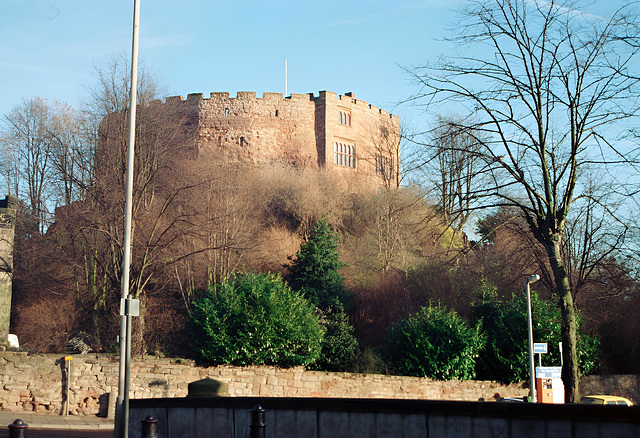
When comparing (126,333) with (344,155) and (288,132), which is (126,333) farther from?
(344,155)

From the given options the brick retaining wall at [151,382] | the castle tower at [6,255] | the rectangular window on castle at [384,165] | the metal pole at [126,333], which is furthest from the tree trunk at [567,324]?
the rectangular window on castle at [384,165]

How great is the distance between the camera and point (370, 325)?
34469mm

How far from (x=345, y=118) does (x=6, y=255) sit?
105 ft

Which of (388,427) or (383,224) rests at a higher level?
(383,224)

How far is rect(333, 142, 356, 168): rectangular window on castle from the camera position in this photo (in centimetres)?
5544

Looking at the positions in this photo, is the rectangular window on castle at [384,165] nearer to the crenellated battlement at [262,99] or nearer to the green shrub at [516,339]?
the crenellated battlement at [262,99]

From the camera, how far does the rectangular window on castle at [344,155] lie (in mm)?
55438

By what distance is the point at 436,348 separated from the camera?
27.4 meters

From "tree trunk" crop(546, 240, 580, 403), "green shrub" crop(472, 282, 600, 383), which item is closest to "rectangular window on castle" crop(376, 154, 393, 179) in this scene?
"green shrub" crop(472, 282, 600, 383)

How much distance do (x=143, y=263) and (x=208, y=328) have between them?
14.2ft

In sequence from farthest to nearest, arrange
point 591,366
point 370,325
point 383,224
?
point 383,224 → point 370,325 → point 591,366

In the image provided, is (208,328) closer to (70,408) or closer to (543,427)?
(70,408)

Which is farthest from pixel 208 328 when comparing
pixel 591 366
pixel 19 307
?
pixel 591 366

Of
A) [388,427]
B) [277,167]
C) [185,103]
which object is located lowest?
[388,427]
